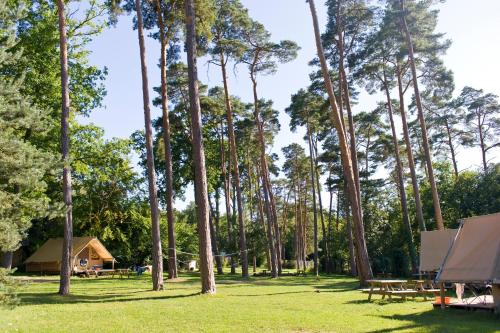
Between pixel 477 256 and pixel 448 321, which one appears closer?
pixel 448 321

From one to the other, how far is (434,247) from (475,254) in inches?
242

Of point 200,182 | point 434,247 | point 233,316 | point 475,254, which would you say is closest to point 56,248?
point 200,182

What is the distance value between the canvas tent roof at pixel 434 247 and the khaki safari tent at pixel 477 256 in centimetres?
526

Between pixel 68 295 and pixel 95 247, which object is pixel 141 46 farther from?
pixel 95 247

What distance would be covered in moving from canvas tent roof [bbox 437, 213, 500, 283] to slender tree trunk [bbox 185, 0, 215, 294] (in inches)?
273

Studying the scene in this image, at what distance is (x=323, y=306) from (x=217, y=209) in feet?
108

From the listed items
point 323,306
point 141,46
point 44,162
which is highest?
point 141,46

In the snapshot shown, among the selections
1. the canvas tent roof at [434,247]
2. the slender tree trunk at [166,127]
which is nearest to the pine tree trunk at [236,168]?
the slender tree trunk at [166,127]

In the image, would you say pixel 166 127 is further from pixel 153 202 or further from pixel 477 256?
pixel 477 256

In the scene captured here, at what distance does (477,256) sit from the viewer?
10172 mm

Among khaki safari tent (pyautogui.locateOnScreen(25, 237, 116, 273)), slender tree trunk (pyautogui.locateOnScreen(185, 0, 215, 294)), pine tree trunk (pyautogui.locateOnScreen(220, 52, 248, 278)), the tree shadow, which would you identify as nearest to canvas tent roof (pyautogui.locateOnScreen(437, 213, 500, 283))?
the tree shadow

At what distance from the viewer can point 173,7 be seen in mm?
20266

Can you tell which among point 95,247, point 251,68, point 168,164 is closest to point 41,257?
point 95,247

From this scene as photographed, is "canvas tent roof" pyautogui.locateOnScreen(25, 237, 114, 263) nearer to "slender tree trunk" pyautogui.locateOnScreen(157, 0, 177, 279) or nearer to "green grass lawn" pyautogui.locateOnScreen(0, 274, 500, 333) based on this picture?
"slender tree trunk" pyautogui.locateOnScreen(157, 0, 177, 279)
